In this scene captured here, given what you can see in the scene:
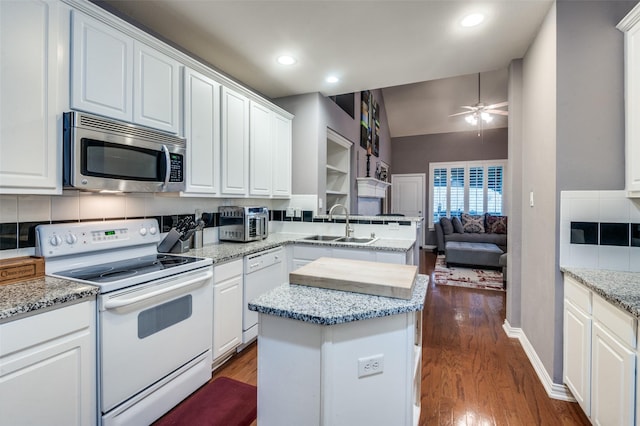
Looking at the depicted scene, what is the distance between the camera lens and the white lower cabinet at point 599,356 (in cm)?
126

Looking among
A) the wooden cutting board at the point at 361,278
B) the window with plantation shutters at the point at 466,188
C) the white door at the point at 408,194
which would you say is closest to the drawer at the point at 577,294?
the wooden cutting board at the point at 361,278

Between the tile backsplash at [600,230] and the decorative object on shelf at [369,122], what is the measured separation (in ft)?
12.9

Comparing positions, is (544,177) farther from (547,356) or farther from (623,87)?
(547,356)

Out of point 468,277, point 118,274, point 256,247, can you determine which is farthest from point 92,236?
point 468,277

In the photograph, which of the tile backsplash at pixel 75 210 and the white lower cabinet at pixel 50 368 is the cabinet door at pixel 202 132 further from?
the white lower cabinet at pixel 50 368

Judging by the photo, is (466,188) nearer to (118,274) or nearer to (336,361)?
(336,361)

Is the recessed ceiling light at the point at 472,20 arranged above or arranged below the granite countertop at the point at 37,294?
above

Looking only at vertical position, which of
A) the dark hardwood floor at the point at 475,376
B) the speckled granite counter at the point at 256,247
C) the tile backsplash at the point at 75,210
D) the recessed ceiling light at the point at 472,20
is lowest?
the dark hardwood floor at the point at 475,376

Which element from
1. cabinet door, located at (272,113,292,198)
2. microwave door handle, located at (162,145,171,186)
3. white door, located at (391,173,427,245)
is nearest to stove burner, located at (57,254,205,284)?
microwave door handle, located at (162,145,171,186)

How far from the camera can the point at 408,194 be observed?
27.4 feet

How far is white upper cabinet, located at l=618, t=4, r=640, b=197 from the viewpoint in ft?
5.42

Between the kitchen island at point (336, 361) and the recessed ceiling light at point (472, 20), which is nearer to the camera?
the kitchen island at point (336, 361)

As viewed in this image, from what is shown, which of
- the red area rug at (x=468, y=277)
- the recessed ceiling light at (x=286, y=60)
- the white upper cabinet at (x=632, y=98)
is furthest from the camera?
the red area rug at (x=468, y=277)

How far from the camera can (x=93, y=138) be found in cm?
158
